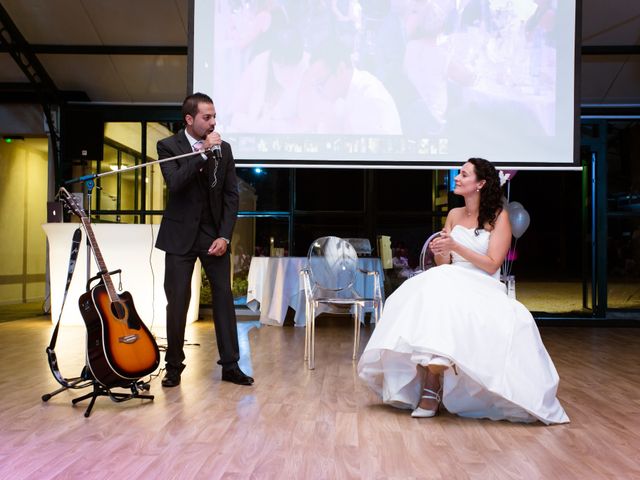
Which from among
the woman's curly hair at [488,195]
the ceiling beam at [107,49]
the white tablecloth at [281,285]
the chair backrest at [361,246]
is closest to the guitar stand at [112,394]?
the woman's curly hair at [488,195]

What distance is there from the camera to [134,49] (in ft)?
24.9

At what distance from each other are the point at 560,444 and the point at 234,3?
3.53 metres

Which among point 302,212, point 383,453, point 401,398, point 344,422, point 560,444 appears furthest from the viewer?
point 302,212

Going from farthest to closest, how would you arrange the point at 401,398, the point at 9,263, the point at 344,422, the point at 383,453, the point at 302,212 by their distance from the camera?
the point at 9,263, the point at 302,212, the point at 401,398, the point at 344,422, the point at 383,453

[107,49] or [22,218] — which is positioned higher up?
[107,49]

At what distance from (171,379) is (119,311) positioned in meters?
0.75

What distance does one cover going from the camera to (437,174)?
8.62 meters

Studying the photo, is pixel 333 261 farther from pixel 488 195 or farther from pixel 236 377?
pixel 488 195

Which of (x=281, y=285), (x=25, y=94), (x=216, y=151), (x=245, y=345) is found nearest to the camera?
(x=216, y=151)

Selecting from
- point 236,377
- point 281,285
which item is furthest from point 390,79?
point 281,285

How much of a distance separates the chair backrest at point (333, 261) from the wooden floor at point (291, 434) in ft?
3.45

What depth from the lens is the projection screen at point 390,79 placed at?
15.2ft

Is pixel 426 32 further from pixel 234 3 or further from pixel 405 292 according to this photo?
pixel 405 292

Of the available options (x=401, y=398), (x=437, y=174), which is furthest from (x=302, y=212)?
(x=401, y=398)
